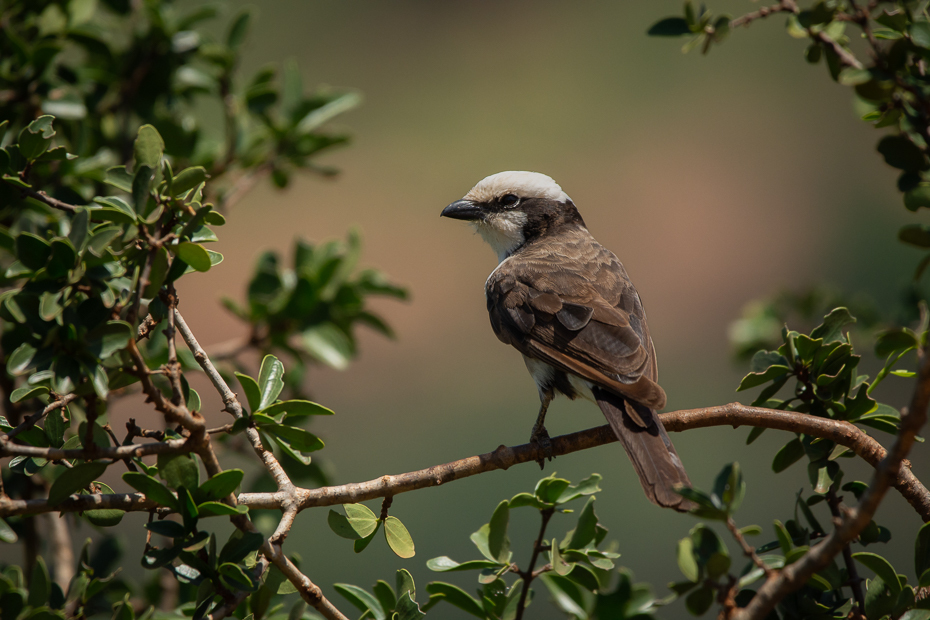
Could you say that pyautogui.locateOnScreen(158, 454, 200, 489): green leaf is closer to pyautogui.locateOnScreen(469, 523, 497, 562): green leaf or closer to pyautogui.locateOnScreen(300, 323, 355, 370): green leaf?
pyautogui.locateOnScreen(469, 523, 497, 562): green leaf

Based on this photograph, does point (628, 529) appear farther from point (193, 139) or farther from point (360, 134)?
point (360, 134)

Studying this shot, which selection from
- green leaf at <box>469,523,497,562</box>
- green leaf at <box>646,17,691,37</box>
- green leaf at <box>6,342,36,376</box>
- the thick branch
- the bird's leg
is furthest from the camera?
the bird's leg

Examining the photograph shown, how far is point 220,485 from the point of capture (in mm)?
1554

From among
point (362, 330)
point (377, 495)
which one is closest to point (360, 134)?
point (362, 330)

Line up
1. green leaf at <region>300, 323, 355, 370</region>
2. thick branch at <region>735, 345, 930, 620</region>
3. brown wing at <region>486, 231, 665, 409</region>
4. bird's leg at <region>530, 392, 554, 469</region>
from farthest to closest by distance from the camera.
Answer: green leaf at <region>300, 323, 355, 370</region>
brown wing at <region>486, 231, 665, 409</region>
bird's leg at <region>530, 392, 554, 469</region>
thick branch at <region>735, 345, 930, 620</region>

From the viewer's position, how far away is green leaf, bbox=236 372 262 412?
166 cm

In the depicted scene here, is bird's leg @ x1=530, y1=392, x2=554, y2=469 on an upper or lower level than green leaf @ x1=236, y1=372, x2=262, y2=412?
lower

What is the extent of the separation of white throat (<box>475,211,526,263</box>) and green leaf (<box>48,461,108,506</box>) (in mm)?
2931

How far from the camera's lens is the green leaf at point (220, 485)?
1.53 metres

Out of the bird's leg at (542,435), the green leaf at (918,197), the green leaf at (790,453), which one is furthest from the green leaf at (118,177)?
the green leaf at (918,197)

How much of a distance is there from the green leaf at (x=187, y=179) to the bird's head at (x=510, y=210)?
2.60 meters

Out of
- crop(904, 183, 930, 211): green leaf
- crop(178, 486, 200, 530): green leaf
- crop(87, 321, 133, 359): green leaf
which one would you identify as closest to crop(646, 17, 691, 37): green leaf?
crop(904, 183, 930, 211): green leaf

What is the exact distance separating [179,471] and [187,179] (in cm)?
64

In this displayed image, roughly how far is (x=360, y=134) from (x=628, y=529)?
1082 cm
